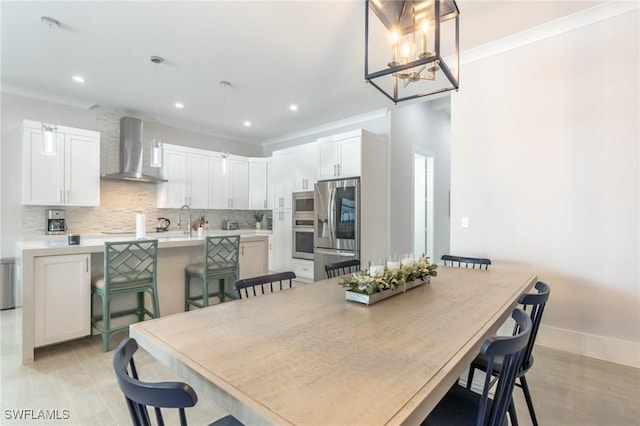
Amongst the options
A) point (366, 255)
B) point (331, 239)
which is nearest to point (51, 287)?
point (331, 239)

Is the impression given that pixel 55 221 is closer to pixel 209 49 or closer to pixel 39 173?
pixel 39 173

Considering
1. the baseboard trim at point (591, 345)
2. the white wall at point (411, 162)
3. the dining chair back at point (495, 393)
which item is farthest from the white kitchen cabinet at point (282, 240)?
the dining chair back at point (495, 393)

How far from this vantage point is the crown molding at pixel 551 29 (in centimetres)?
247

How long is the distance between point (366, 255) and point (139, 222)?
112 inches

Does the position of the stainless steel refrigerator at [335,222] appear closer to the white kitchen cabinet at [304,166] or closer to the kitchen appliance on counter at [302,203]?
the kitchen appliance on counter at [302,203]

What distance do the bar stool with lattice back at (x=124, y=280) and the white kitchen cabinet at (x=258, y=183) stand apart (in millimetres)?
3396

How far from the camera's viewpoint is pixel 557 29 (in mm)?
2738

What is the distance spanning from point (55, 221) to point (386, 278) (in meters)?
4.87

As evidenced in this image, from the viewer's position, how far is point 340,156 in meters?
4.57

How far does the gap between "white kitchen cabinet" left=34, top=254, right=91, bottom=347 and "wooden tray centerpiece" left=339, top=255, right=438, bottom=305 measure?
2445mm

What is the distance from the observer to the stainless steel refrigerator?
4.31 meters

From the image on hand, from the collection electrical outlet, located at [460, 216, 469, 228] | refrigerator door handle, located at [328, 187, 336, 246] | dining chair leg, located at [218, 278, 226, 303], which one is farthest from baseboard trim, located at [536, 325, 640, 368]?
dining chair leg, located at [218, 278, 226, 303]

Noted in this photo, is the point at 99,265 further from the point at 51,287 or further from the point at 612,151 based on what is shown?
the point at 612,151

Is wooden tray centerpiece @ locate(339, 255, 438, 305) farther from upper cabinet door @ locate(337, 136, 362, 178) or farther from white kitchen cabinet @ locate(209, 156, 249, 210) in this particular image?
white kitchen cabinet @ locate(209, 156, 249, 210)
